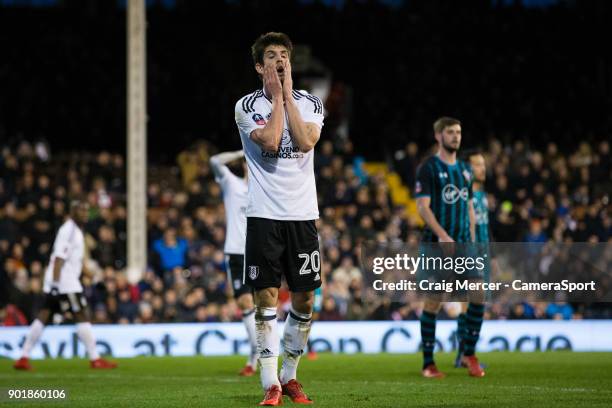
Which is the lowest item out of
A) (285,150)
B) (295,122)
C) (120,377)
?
(120,377)

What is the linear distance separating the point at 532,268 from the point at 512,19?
63.4ft

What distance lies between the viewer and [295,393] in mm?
8156

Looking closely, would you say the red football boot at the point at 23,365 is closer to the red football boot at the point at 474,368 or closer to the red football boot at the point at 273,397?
the red football boot at the point at 474,368

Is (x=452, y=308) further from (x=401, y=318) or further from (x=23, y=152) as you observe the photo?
(x=23, y=152)

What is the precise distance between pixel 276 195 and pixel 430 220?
320 cm

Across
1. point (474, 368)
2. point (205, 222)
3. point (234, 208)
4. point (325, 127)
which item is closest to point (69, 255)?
point (234, 208)

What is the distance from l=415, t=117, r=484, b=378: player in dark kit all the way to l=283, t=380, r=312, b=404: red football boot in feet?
9.72

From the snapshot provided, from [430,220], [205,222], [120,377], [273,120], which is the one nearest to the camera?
[273,120]

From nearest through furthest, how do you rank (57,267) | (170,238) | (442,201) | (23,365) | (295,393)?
(295,393) < (442,201) < (23,365) < (57,267) < (170,238)

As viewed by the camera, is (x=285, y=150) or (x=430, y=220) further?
(x=430, y=220)

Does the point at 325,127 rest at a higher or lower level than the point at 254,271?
higher

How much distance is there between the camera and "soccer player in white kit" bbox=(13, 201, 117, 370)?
1446 centimetres

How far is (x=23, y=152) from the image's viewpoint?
23.0m

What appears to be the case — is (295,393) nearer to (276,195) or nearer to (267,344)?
(267,344)
